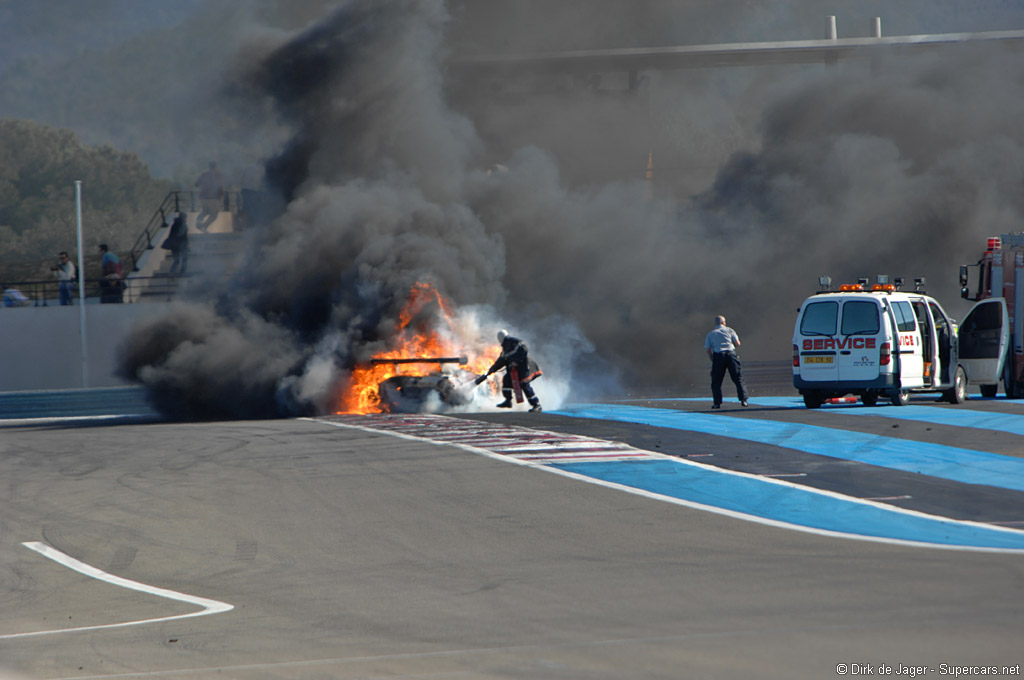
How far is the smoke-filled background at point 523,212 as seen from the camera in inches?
930

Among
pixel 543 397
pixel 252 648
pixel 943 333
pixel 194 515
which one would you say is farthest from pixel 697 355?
pixel 252 648

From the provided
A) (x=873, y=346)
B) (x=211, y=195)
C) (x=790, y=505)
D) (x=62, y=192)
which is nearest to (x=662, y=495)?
(x=790, y=505)

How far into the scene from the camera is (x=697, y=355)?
33.8m

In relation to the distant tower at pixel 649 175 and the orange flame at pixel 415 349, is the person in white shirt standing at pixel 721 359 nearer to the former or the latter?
the orange flame at pixel 415 349

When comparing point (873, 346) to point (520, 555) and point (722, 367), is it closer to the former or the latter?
point (722, 367)

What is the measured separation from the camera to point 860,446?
1359 cm

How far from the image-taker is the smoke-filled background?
2361 cm

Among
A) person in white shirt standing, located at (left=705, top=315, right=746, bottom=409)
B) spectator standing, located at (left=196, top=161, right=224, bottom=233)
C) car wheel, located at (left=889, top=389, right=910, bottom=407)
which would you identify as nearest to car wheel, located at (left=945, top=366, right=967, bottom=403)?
car wheel, located at (left=889, top=389, right=910, bottom=407)

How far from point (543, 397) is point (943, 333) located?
7.93m

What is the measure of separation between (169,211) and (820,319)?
29.6 meters

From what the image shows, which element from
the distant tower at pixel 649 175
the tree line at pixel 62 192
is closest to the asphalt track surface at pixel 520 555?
the distant tower at pixel 649 175

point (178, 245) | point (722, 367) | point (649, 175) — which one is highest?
point (649, 175)

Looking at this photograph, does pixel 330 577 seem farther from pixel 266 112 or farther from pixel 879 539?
pixel 266 112

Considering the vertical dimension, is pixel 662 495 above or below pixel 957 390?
below
